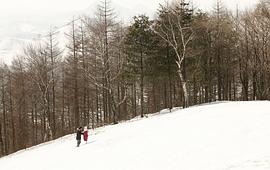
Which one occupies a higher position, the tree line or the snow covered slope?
the tree line

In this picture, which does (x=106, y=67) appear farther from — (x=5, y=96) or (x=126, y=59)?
(x=5, y=96)

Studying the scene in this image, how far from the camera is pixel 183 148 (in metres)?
18.0

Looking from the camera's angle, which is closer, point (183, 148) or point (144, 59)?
point (183, 148)

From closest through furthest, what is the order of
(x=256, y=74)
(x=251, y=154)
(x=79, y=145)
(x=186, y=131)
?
(x=251, y=154) < (x=186, y=131) < (x=79, y=145) < (x=256, y=74)

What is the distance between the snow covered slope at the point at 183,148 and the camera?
14719 millimetres

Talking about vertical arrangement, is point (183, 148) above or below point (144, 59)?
below

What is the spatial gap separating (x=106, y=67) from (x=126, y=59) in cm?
451

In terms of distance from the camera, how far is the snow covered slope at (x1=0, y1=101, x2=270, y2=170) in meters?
14.7

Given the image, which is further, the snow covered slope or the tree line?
the tree line

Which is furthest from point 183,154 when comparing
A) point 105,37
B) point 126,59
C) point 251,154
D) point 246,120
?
point 126,59

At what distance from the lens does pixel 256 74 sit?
44000 mm

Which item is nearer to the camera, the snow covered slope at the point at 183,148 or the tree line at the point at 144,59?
the snow covered slope at the point at 183,148

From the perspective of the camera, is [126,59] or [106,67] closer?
[106,67]

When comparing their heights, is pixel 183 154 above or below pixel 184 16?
below
